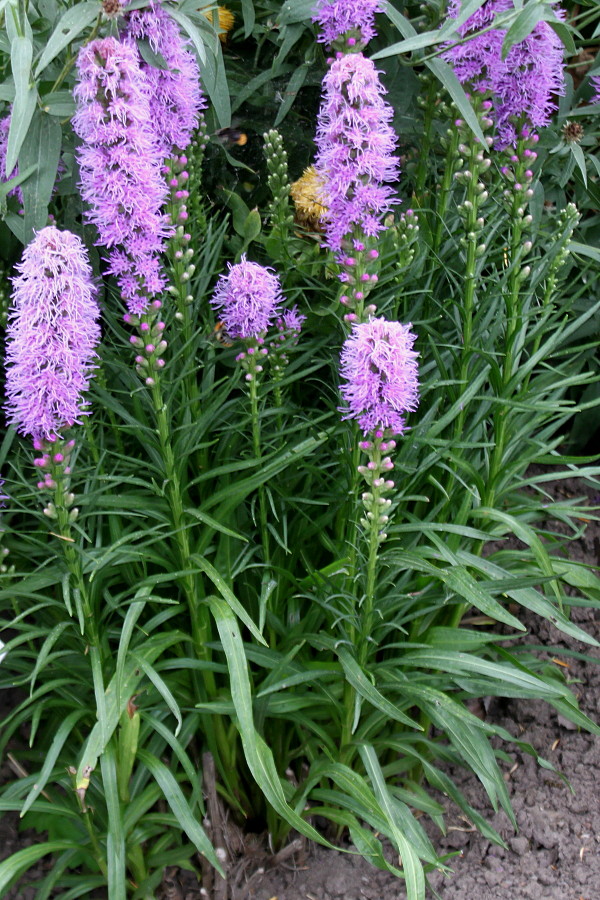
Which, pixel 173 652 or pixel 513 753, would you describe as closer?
pixel 173 652

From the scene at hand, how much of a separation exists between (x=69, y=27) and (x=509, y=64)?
980 mm

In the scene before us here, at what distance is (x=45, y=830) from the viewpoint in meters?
2.52

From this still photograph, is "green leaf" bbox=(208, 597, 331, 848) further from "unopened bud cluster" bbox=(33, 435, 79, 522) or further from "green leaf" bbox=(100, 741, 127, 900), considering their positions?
"unopened bud cluster" bbox=(33, 435, 79, 522)

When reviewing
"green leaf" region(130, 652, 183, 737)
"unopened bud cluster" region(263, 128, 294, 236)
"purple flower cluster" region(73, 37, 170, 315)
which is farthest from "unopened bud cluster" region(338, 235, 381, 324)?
"green leaf" region(130, 652, 183, 737)

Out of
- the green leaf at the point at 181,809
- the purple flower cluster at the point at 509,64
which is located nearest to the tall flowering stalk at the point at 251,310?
the purple flower cluster at the point at 509,64

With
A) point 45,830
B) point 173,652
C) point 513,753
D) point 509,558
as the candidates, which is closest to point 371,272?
point 509,558

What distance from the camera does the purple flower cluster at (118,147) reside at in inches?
65.4

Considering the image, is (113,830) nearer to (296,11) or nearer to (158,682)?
(158,682)

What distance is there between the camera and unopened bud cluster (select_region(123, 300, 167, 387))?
1879mm

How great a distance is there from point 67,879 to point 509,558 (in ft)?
4.64

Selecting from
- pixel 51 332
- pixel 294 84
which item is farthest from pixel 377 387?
pixel 294 84

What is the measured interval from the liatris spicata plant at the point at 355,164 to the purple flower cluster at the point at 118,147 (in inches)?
14.0

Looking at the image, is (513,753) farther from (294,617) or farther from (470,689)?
(294,617)

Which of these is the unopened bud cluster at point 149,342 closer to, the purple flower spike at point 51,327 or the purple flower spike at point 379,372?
the purple flower spike at point 51,327
